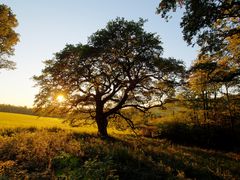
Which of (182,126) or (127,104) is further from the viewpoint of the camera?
(182,126)

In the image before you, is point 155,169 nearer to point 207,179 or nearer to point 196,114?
point 207,179

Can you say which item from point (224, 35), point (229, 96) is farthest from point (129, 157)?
point (229, 96)

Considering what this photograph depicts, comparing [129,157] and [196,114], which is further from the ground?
[196,114]

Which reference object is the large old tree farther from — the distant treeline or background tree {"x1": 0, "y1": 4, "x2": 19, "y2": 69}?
the distant treeline

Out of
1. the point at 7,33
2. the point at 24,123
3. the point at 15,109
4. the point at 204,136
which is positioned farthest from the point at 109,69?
the point at 15,109

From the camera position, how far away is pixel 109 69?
929 inches

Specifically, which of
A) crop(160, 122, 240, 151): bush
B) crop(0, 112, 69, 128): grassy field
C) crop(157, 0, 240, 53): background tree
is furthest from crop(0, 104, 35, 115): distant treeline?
crop(157, 0, 240, 53): background tree

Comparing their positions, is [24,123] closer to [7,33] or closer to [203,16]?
[7,33]

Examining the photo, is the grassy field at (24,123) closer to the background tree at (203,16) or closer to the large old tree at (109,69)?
the large old tree at (109,69)

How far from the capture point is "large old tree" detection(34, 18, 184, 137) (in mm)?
22172

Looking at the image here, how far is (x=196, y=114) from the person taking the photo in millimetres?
42406

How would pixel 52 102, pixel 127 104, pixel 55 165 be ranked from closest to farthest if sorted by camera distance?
pixel 55 165 → pixel 52 102 → pixel 127 104

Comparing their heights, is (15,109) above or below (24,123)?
above

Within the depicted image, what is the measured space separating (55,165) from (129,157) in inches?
161
